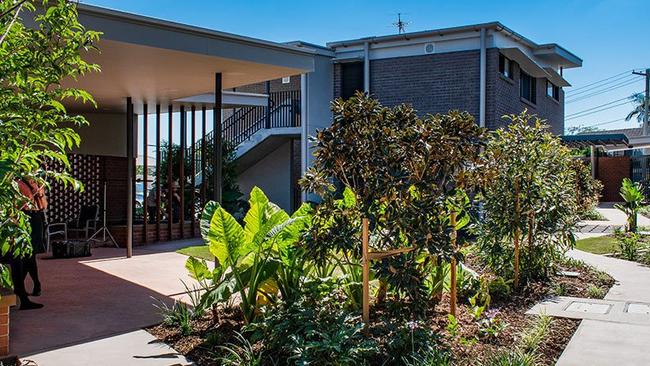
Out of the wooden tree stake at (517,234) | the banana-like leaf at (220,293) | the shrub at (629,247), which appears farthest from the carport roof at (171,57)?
the shrub at (629,247)

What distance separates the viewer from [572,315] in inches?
248

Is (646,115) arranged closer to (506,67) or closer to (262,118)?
(506,67)

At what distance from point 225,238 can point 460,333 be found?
92.7 inches

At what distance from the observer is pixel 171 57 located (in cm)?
746

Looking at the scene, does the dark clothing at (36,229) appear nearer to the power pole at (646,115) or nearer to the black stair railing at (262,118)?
the black stair railing at (262,118)

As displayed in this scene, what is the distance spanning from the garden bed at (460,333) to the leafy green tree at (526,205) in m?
0.83

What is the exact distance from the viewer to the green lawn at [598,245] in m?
11.7

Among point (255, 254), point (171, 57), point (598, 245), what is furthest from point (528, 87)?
point (255, 254)

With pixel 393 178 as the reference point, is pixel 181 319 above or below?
below

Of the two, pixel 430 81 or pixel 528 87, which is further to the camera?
pixel 528 87

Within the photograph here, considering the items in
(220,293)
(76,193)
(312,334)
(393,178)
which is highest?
(393,178)

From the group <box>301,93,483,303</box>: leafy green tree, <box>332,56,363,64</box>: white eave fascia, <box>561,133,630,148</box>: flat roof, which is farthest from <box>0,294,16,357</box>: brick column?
<box>561,133,630,148</box>: flat roof

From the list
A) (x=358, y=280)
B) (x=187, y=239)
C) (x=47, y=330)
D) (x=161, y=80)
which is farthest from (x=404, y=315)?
(x=187, y=239)

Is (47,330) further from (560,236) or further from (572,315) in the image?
(560,236)
